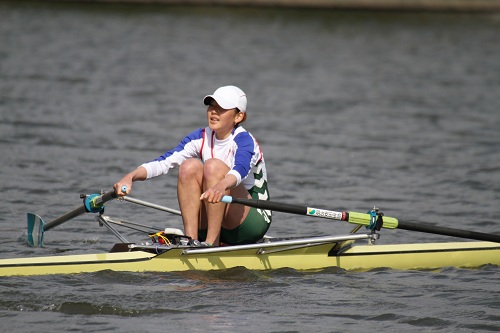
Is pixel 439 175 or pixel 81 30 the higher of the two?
pixel 81 30

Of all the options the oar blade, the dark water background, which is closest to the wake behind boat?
the oar blade

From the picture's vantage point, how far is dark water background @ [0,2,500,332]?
772 cm

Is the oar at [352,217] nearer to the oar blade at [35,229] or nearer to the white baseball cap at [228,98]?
the white baseball cap at [228,98]

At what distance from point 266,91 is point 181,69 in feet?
12.1

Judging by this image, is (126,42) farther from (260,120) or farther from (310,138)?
(310,138)

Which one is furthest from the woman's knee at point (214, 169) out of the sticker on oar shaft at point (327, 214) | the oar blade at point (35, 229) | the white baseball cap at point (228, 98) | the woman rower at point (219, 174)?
the oar blade at point (35, 229)

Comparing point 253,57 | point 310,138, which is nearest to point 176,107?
point 310,138

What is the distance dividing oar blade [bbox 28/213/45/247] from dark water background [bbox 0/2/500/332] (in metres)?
0.11

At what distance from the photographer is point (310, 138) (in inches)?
643

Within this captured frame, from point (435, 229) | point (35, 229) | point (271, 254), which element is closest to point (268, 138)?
point (35, 229)

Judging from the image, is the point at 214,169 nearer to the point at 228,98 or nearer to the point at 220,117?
the point at 220,117

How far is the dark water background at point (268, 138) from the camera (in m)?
7.72

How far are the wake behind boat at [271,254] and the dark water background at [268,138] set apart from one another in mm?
108

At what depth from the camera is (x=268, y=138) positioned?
16.3m
